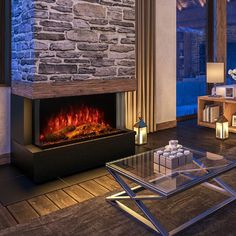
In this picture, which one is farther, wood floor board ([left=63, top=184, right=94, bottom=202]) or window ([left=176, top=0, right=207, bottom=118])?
window ([left=176, top=0, right=207, bottom=118])

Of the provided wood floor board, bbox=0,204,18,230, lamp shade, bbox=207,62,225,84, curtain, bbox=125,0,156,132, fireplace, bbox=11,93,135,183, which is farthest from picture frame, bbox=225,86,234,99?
wood floor board, bbox=0,204,18,230

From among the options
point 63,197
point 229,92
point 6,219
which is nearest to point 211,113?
point 229,92

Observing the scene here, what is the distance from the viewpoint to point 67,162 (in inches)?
119

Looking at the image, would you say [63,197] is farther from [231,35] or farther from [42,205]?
[231,35]

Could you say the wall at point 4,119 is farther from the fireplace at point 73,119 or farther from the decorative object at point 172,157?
the decorative object at point 172,157

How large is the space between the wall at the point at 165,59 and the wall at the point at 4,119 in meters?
2.34

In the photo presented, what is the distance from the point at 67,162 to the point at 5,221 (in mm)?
926

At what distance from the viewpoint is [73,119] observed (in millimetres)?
3375

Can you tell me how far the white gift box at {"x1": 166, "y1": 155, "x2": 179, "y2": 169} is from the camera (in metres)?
2.23

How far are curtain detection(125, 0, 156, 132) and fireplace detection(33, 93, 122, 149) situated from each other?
0.68 meters

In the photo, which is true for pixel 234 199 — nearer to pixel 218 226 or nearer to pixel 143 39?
pixel 218 226

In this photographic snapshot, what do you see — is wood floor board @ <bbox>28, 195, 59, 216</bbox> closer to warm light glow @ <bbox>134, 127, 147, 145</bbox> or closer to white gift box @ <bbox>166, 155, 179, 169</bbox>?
white gift box @ <bbox>166, 155, 179, 169</bbox>

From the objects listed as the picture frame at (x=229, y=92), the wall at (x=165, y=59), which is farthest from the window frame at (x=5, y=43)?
the picture frame at (x=229, y=92)

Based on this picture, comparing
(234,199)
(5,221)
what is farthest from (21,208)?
(234,199)
